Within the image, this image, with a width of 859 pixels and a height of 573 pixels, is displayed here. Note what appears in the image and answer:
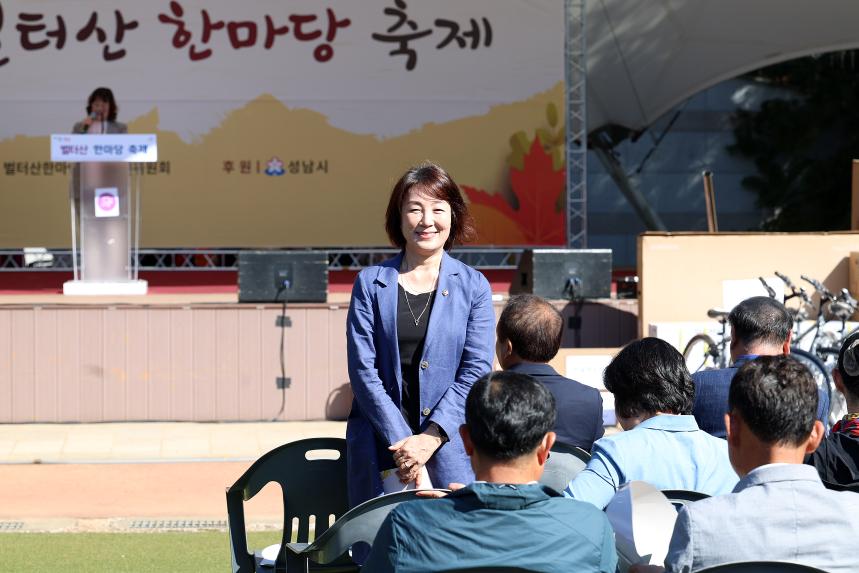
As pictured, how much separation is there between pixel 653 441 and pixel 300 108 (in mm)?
11405

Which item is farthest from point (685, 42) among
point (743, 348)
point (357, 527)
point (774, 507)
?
point (774, 507)

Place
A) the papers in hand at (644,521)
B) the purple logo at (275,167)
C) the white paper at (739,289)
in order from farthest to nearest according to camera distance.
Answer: the purple logo at (275,167) < the white paper at (739,289) < the papers in hand at (644,521)

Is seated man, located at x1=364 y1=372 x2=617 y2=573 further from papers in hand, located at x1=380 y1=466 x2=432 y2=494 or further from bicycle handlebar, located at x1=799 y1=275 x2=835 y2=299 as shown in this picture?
bicycle handlebar, located at x1=799 y1=275 x2=835 y2=299

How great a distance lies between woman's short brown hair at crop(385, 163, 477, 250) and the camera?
10.4 ft

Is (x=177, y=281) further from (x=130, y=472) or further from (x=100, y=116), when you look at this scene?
(x=130, y=472)

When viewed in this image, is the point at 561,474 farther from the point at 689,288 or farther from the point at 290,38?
the point at 290,38

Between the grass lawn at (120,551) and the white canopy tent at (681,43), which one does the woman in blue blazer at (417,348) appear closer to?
the grass lawn at (120,551)

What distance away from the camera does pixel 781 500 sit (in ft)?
6.64

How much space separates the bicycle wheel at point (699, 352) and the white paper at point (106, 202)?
5.73 m

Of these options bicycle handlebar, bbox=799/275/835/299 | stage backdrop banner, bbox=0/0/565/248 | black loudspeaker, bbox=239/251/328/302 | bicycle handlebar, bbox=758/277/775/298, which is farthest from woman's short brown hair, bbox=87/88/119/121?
bicycle handlebar, bbox=799/275/835/299

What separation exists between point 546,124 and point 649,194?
5.03 meters

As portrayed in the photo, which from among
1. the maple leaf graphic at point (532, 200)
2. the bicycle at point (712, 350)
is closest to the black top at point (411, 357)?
the bicycle at point (712, 350)

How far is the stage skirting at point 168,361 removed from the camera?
809cm

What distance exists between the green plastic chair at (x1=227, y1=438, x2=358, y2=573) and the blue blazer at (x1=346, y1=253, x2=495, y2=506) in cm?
13
